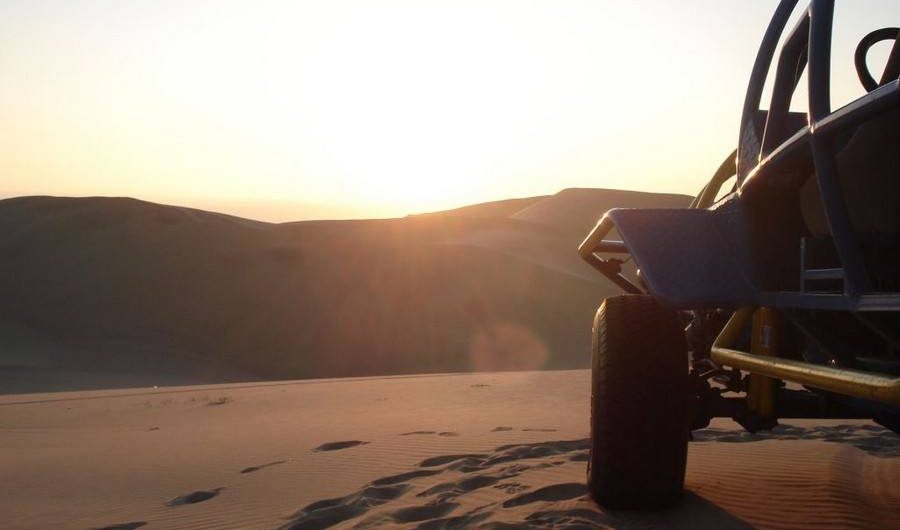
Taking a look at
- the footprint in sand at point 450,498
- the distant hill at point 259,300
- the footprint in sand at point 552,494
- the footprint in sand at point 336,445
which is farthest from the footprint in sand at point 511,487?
the distant hill at point 259,300

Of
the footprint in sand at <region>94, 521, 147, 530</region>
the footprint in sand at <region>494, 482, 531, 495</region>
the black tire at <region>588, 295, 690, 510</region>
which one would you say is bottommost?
the footprint in sand at <region>94, 521, 147, 530</region>

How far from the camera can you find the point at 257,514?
487 centimetres

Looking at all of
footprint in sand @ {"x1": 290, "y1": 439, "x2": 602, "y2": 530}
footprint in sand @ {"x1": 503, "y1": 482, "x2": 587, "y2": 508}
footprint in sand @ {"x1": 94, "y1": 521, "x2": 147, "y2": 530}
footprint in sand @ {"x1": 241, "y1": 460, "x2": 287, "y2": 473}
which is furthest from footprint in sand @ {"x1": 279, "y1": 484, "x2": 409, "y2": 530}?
footprint in sand @ {"x1": 241, "y1": 460, "x2": 287, "y2": 473}

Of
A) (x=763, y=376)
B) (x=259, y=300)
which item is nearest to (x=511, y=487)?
(x=763, y=376)

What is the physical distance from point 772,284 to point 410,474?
9.12 feet

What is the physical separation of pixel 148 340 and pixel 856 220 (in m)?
31.8

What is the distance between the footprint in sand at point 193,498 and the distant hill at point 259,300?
21.1m

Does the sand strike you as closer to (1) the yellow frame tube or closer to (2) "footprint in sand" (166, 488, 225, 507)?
(2) "footprint in sand" (166, 488, 225, 507)

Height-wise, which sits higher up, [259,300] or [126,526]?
[259,300]

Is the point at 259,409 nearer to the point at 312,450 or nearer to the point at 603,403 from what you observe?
the point at 312,450

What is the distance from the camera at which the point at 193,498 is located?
545 centimetres

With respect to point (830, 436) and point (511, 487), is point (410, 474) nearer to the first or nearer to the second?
point (511, 487)

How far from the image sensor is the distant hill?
30766 millimetres

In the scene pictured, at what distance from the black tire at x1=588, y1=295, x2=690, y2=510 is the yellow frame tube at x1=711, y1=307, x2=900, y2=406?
0.20 meters
